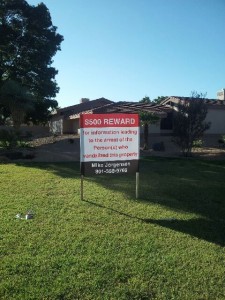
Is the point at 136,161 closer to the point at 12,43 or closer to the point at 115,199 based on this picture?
the point at 115,199

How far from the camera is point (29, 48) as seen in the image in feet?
101

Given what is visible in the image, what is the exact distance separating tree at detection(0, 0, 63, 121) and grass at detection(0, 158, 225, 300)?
896 inches

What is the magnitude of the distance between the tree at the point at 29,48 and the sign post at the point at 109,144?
2377 centimetres

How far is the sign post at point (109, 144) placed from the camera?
7.16 metres

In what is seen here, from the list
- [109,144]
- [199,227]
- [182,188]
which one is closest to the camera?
[199,227]

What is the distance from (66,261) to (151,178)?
6048mm

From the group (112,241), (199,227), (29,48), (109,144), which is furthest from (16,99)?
(112,241)

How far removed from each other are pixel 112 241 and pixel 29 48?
94.0ft

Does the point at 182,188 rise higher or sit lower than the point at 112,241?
higher

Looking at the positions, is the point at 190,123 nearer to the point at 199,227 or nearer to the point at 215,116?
the point at 199,227

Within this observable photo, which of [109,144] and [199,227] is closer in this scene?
[199,227]

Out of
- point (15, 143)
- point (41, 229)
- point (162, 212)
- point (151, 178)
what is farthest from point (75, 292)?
point (15, 143)

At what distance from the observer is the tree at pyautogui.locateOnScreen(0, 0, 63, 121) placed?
98.7 ft

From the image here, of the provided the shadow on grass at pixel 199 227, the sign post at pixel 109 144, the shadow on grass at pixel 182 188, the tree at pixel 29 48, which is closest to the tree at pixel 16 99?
the tree at pixel 29 48
